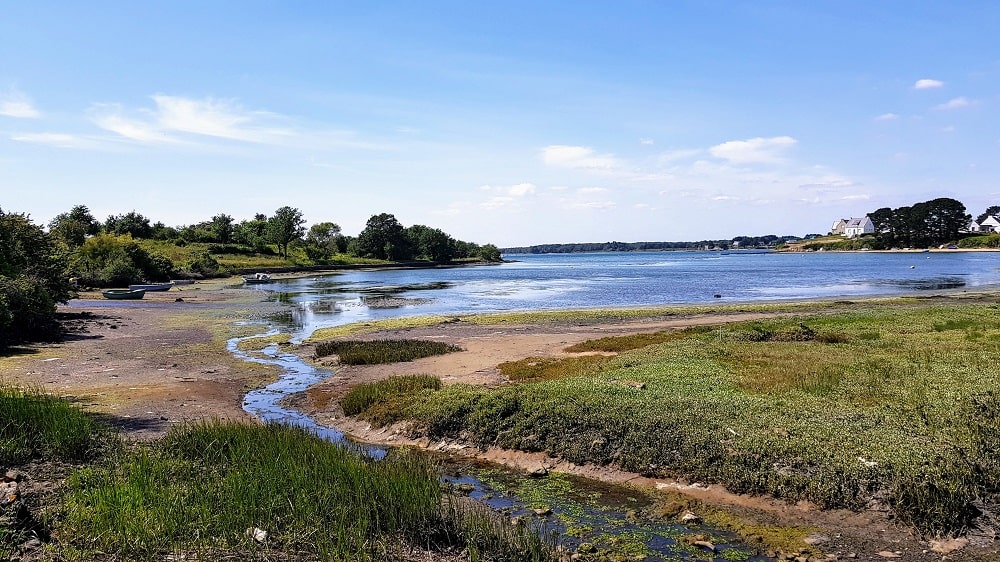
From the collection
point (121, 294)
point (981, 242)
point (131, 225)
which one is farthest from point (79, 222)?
point (981, 242)

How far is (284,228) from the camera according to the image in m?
142

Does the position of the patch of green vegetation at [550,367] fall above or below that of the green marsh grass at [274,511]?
below

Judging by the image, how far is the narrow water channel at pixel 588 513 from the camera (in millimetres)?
8922

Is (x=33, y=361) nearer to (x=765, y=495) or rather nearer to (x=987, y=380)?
(x=765, y=495)

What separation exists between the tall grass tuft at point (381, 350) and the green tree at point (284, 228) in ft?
392

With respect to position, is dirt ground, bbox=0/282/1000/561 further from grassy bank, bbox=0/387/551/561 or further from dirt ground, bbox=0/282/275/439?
grassy bank, bbox=0/387/551/561

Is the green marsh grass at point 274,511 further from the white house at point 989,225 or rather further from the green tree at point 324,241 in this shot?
the white house at point 989,225

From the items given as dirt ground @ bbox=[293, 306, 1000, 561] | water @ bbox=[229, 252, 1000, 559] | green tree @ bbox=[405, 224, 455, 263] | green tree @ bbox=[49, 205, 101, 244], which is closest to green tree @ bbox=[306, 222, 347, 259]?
green tree @ bbox=[405, 224, 455, 263]

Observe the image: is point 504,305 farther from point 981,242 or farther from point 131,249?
point 981,242

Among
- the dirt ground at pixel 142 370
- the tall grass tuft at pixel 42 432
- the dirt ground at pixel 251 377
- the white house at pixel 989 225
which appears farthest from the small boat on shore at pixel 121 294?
the white house at pixel 989 225

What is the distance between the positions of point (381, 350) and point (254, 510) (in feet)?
61.2

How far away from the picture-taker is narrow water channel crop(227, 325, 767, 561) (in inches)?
351

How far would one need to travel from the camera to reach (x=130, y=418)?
16188mm

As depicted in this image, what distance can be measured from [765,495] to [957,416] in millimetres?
4742
